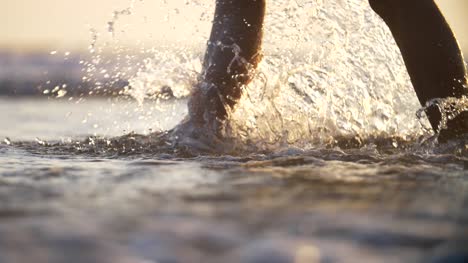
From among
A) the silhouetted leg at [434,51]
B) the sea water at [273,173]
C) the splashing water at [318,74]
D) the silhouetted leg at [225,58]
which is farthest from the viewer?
the splashing water at [318,74]

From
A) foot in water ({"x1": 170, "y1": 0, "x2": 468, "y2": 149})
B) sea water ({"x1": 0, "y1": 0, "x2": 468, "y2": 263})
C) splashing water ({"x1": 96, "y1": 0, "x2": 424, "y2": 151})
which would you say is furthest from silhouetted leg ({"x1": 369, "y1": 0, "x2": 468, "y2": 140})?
splashing water ({"x1": 96, "y1": 0, "x2": 424, "y2": 151})

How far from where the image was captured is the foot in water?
2102 millimetres

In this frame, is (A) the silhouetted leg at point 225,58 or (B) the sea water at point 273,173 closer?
(B) the sea water at point 273,173

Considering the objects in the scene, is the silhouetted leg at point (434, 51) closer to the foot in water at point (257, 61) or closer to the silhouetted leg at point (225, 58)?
the foot in water at point (257, 61)

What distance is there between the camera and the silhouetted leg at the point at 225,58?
2508 mm

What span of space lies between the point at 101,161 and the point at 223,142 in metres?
0.42

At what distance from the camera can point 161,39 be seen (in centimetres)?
326

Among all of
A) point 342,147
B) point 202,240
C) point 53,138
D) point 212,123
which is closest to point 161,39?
→ point 53,138

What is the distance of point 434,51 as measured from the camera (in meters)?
2.11

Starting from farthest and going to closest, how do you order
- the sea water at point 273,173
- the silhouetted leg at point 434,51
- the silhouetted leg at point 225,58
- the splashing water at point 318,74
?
the splashing water at point 318,74 → the silhouetted leg at point 225,58 → the silhouetted leg at point 434,51 → the sea water at point 273,173

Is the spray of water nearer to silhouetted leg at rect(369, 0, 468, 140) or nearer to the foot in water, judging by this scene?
the foot in water

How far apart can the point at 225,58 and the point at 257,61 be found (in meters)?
0.15

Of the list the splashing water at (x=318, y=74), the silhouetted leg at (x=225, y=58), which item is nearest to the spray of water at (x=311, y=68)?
the splashing water at (x=318, y=74)

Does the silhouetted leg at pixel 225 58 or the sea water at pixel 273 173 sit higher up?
the silhouetted leg at pixel 225 58
